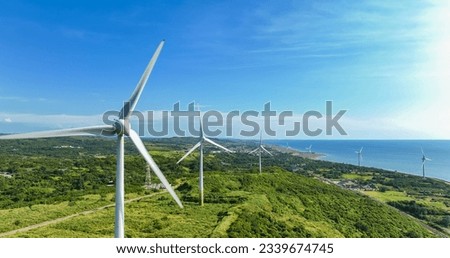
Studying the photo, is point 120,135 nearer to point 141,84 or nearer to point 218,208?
point 141,84

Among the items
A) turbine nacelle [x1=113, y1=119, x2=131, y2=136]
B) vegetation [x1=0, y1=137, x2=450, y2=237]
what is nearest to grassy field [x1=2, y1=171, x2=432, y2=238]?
vegetation [x1=0, y1=137, x2=450, y2=237]

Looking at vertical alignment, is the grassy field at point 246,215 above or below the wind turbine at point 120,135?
below

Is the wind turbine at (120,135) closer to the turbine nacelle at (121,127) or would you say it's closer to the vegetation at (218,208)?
the turbine nacelle at (121,127)

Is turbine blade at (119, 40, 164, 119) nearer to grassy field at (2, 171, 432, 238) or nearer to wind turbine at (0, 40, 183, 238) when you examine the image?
wind turbine at (0, 40, 183, 238)

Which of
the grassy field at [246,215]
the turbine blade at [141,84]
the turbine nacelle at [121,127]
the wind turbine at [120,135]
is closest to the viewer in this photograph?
the wind turbine at [120,135]

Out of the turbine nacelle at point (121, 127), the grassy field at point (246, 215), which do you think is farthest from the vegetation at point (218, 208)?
the turbine nacelle at point (121, 127)

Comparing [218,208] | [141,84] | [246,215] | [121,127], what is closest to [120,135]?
[121,127]

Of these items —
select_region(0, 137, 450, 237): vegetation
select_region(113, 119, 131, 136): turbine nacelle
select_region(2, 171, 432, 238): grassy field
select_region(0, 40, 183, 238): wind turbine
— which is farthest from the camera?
select_region(0, 137, 450, 237): vegetation

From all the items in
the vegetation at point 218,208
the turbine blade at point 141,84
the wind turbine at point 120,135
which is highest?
the turbine blade at point 141,84

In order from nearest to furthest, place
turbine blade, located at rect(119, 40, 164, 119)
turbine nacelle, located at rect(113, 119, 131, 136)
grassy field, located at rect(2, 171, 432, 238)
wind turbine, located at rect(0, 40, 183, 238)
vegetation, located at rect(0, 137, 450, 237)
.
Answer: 1. wind turbine, located at rect(0, 40, 183, 238)
2. turbine nacelle, located at rect(113, 119, 131, 136)
3. turbine blade, located at rect(119, 40, 164, 119)
4. grassy field, located at rect(2, 171, 432, 238)
5. vegetation, located at rect(0, 137, 450, 237)

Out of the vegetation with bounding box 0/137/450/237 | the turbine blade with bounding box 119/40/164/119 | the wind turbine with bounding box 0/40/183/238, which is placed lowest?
the vegetation with bounding box 0/137/450/237
